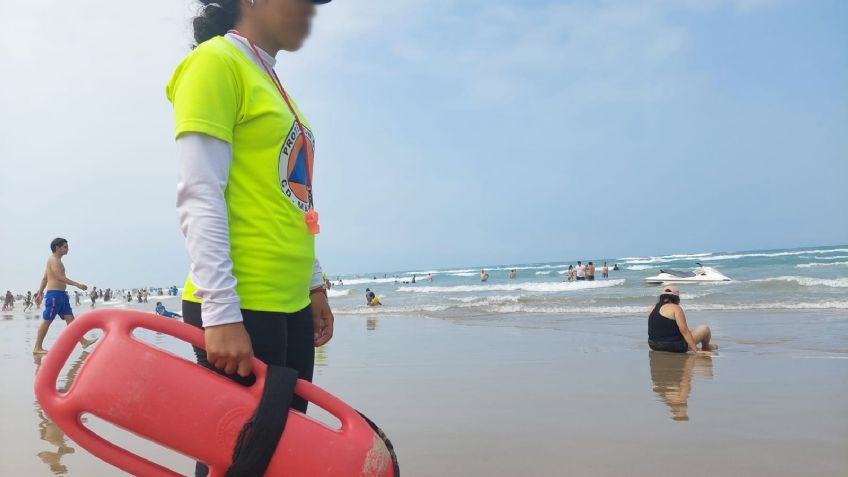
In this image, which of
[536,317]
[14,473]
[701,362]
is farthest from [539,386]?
[536,317]

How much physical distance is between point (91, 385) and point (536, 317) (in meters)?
11.6

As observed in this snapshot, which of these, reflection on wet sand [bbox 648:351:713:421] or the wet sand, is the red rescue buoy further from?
reflection on wet sand [bbox 648:351:713:421]

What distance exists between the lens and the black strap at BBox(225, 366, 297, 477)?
4.38 feet

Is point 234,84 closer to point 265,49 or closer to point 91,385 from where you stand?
point 265,49

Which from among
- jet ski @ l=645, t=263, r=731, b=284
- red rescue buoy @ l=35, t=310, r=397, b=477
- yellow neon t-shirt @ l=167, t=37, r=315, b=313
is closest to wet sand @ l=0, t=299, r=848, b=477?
red rescue buoy @ l=35, t=310, r=397, b=477

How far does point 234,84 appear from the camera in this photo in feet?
4.93

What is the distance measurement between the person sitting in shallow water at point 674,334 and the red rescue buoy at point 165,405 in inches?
231

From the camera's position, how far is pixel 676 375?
5168mm

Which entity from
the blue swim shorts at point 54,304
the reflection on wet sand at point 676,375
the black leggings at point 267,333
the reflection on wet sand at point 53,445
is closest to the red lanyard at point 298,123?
the black leggings at point 267,333

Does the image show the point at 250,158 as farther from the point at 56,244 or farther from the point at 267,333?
the point at 56,244

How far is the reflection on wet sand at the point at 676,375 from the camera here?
4.01 metres

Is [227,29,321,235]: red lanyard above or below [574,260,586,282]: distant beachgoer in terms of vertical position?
above

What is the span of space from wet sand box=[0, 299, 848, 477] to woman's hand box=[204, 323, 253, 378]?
1.60 meters

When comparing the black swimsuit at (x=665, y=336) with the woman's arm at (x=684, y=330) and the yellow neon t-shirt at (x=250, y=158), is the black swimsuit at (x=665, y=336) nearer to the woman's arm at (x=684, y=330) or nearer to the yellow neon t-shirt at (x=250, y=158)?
the woman's arm at (x=684, y=330)
